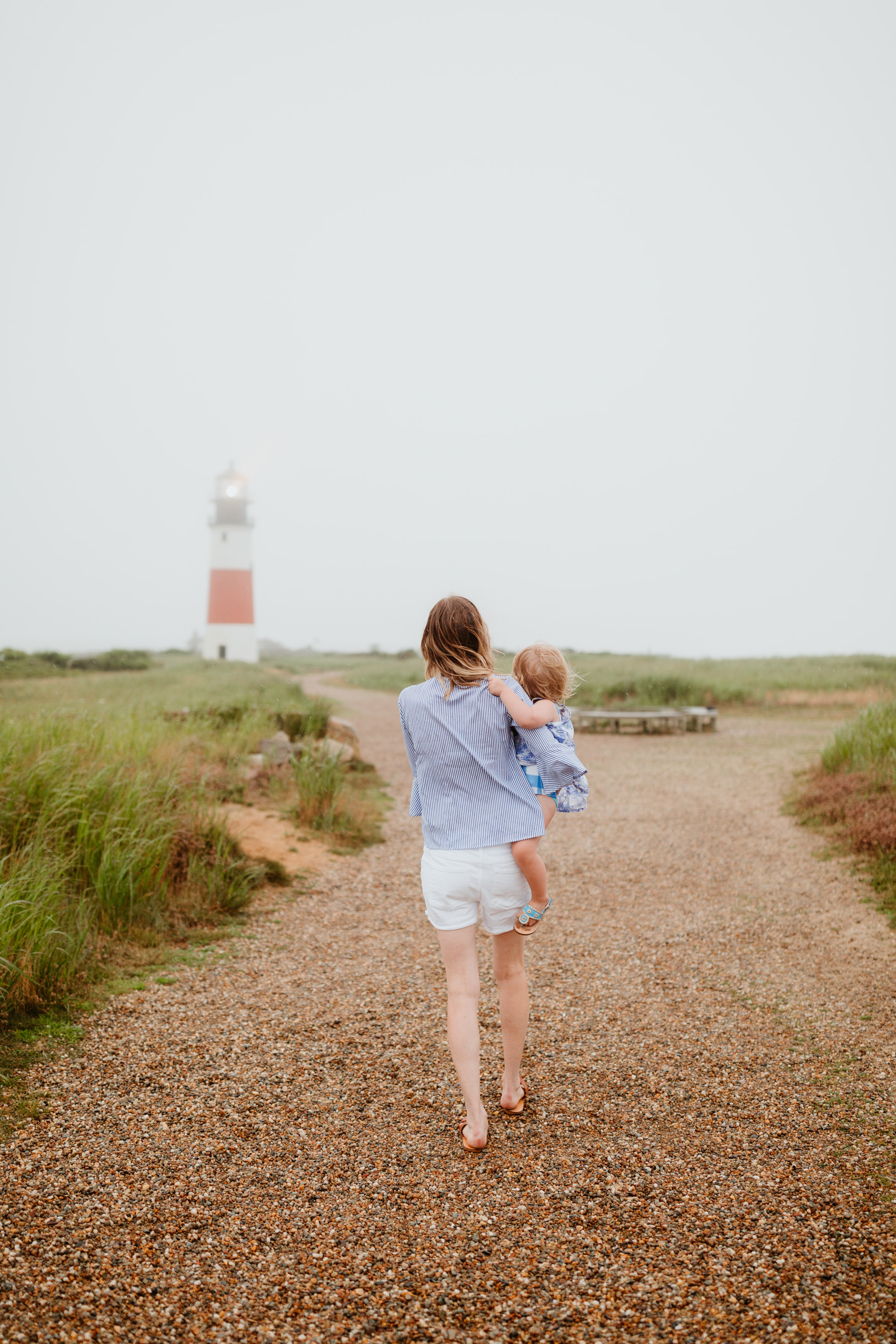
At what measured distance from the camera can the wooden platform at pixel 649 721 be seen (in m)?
19.1

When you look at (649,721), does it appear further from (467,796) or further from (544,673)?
(467,796)

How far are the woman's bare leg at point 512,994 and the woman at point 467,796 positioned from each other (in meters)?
0.06

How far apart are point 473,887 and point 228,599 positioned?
36.3 meters

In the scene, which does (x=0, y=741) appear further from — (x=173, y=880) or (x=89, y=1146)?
(x=89, y=1146)

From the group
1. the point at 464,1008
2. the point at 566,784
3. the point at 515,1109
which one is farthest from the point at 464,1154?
the point at 566,784

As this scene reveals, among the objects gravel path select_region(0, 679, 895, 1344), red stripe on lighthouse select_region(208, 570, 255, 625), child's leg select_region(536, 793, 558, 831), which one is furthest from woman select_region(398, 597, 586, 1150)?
red stripe on lighthouse select_region(208, 570, 255, 625)

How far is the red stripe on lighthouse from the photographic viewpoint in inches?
1479

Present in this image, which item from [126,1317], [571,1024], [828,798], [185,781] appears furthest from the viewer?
[828,798]

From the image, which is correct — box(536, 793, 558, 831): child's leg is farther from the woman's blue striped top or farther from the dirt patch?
the dirt patch

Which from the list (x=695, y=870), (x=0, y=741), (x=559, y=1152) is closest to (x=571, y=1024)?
(x=559, y=1152)

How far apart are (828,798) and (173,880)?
23.2 ft

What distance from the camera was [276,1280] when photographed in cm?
248

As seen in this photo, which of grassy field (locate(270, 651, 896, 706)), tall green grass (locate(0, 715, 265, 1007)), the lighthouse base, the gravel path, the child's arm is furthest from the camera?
the lighthouse base

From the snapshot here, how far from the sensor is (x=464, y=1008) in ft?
10.3
